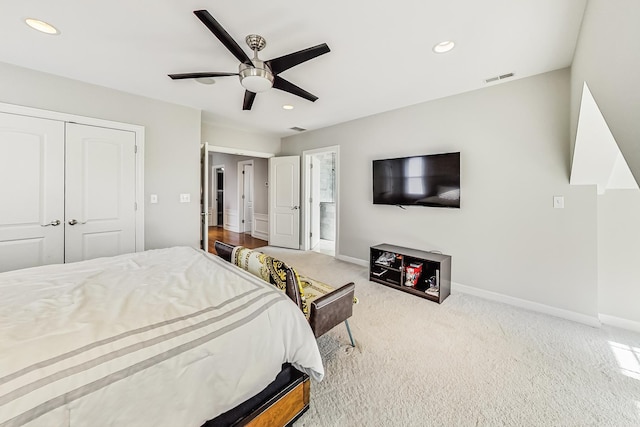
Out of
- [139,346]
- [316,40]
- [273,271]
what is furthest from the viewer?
[316,40]

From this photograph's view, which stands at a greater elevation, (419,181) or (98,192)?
(419,181)

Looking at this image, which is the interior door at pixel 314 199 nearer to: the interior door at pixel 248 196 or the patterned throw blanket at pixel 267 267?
the interior door at pixel 248 196

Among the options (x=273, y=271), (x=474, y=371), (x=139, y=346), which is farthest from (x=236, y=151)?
(x=474, y=371)

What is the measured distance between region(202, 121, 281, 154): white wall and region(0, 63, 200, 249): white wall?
764 mm

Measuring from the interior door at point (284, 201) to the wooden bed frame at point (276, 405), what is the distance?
3.92 meters

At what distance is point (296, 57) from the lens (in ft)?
6.07

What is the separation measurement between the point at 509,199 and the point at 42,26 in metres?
4.53

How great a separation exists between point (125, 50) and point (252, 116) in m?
1.95

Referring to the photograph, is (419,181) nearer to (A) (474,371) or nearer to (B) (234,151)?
(A) (474,371)

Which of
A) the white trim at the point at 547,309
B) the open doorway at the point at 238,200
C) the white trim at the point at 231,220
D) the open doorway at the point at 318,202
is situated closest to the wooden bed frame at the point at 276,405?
the white trim at the point at 547,309

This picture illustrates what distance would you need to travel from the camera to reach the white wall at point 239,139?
14.5 ft

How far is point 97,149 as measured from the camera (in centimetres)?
287

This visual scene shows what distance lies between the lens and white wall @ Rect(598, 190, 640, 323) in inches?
89.3

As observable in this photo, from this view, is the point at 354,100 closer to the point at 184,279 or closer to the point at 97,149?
the point at 184,279
